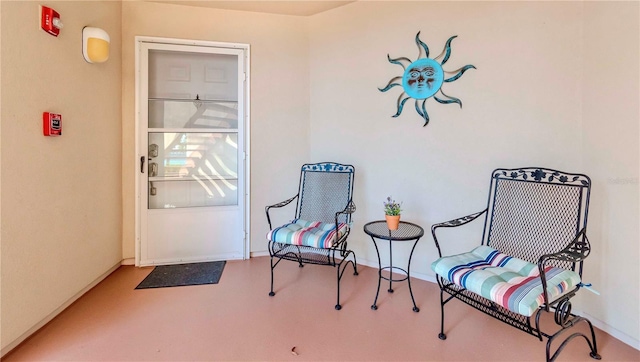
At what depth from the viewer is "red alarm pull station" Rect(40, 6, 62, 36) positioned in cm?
169

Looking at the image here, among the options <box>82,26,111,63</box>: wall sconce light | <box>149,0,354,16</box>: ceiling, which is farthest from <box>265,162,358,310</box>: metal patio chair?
<box>82,26,111,63</box>: wall sconce light

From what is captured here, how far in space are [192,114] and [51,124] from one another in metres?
1.27

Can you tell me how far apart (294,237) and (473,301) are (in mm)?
1242

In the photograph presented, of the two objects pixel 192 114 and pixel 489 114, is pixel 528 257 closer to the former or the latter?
pixel 489 114

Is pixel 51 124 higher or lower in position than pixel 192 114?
lower

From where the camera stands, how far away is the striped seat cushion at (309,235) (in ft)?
6.85

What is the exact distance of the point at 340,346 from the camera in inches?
64.1

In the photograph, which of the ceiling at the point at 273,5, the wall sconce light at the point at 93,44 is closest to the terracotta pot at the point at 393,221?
the ceiling at the point at 273,5

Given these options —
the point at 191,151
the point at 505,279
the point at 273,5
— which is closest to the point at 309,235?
the point at 505,279

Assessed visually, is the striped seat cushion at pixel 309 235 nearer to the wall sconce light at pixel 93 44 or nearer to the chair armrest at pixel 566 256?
the chair armrest at pixel 566 256

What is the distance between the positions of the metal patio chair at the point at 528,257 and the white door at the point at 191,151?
7.03 ft

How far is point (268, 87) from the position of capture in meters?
2.98

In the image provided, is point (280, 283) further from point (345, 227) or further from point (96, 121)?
point (96, 121)

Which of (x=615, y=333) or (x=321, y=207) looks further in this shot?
(x=321, y=207)
